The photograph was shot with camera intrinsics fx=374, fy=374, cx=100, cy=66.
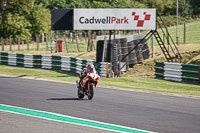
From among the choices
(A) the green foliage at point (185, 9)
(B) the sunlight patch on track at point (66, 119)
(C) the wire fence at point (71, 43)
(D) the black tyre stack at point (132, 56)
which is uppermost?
(A) the green foliage at point (185, 9)

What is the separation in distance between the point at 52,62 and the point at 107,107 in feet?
55.4

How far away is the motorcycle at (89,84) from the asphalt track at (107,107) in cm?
27

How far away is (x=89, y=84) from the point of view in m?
13.5

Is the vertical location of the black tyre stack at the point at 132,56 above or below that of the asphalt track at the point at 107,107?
above

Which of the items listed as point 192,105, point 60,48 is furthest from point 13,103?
point 60,48

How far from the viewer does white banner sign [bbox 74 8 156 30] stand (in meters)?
25.2

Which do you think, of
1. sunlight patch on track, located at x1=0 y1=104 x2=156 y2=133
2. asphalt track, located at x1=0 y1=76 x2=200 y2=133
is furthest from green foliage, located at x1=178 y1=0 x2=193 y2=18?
sunlight patch on track, located at x1=0 y1=104 x2=156 y2=133

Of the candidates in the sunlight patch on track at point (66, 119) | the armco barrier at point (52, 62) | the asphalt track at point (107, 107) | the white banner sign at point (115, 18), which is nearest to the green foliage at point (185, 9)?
the armco barrier at point (52, 62)

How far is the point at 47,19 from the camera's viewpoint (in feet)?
206

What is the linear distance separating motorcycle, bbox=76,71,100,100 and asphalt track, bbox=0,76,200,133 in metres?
0.27

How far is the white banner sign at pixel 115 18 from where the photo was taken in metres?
25.2

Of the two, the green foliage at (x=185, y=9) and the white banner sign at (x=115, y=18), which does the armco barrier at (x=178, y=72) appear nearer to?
the white banner sign at (x=115, y=18)

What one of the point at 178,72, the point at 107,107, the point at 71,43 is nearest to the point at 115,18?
the point at 178,72

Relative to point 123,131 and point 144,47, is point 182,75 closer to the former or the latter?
point 144,47
